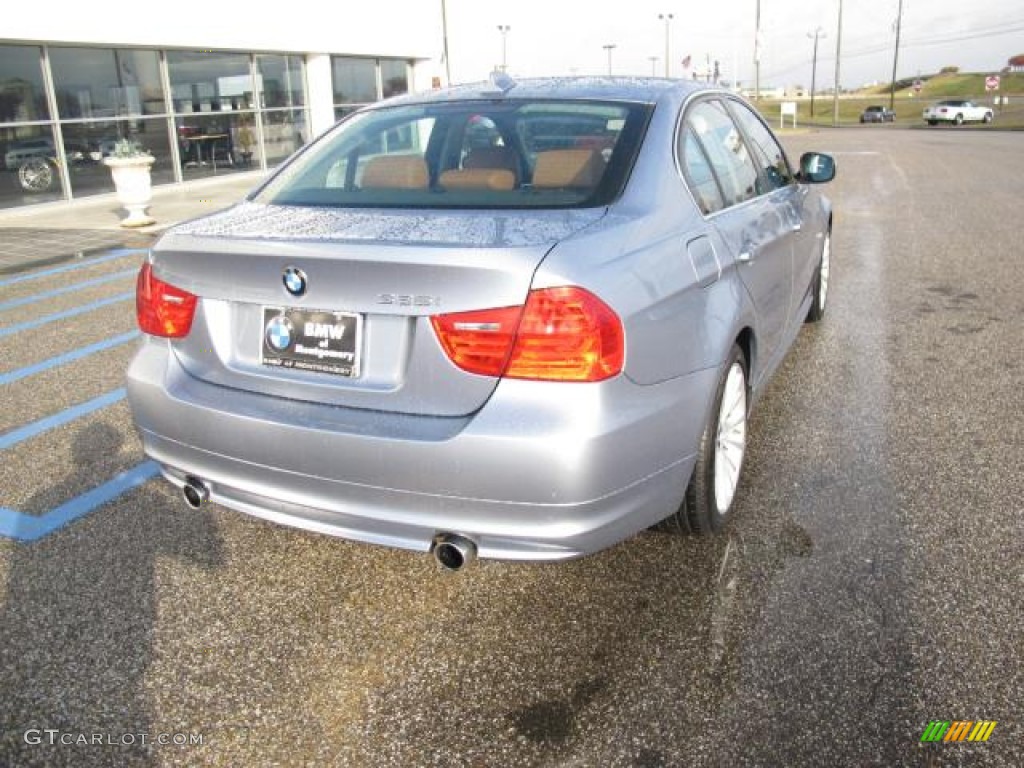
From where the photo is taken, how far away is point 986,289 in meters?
7.24

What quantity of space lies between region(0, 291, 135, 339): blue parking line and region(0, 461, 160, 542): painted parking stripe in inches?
133

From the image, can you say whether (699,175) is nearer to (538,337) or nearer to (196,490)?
(538,337)

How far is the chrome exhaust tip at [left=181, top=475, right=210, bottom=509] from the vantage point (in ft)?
9.29

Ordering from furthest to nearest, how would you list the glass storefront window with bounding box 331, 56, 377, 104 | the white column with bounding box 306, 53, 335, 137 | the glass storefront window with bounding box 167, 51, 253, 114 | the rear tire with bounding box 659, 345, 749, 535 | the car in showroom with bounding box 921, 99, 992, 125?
the car in showroom with bounding box 921, 99, 992, 125 → the glass storefront window with bounding box 331, 56, 377, 104 → the white column with bounding box 306, 53, 335, 137 → the glass storefront window with bounding box 167, 51, 253, 114 → the rear tire with bounding box 659, 345, 749, 535

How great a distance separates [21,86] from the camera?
13703 millimetres

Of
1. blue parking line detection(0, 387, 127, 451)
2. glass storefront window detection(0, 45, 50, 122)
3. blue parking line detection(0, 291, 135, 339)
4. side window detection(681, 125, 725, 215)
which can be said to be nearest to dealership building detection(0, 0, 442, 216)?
glass storefront window detection(0, 45, 50, 122)

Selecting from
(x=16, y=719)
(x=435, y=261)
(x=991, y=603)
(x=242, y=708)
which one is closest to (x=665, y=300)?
(x=435, y=261)

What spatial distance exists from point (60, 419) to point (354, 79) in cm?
1897

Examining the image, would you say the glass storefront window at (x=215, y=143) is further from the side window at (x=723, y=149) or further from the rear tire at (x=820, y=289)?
the side window at (x=723, y=149)

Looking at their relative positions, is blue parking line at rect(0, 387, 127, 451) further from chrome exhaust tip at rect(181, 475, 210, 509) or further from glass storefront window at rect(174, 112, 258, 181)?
glass storefront window at rect(174, 112, 258, 181)

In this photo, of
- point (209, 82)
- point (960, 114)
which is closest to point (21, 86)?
point (209, 82)

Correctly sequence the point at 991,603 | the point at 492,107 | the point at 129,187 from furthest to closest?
the point at 129,187 < the point at 492,107 < the point at 991,603

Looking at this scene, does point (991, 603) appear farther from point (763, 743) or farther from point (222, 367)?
point (222, 367)

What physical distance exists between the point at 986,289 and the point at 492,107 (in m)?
5.46
